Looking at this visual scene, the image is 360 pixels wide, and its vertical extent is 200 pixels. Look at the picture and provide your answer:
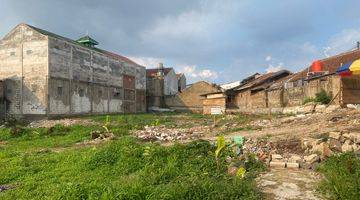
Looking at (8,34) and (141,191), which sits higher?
(8,34)

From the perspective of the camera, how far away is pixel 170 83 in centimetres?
5528

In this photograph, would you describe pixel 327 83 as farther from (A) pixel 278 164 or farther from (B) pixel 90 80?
(B) pixel 90 80

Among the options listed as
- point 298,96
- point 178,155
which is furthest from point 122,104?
point 178,155

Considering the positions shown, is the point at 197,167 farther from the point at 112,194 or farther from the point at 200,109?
the point at 200,109

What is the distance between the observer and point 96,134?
57.4 feet

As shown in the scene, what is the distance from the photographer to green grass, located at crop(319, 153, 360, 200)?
245 inches

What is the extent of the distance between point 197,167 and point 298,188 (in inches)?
91.0

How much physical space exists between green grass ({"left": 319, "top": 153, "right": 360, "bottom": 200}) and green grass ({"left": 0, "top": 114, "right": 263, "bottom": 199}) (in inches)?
48.5

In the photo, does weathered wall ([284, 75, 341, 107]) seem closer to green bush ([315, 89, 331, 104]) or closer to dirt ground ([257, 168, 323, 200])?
green bush ([315, 89, 331, 104])

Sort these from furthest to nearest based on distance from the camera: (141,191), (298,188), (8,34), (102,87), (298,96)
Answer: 1. (102,87)
2. (8,34)
3. (298,96)
4. (298,188)
5. (141,191)

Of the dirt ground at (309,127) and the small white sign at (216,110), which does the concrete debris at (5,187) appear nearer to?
the dirt ground at (309,127)

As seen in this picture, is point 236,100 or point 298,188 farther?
point 236,100

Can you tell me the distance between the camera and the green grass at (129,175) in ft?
22.1

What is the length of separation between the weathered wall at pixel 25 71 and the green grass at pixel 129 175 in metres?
18.9
